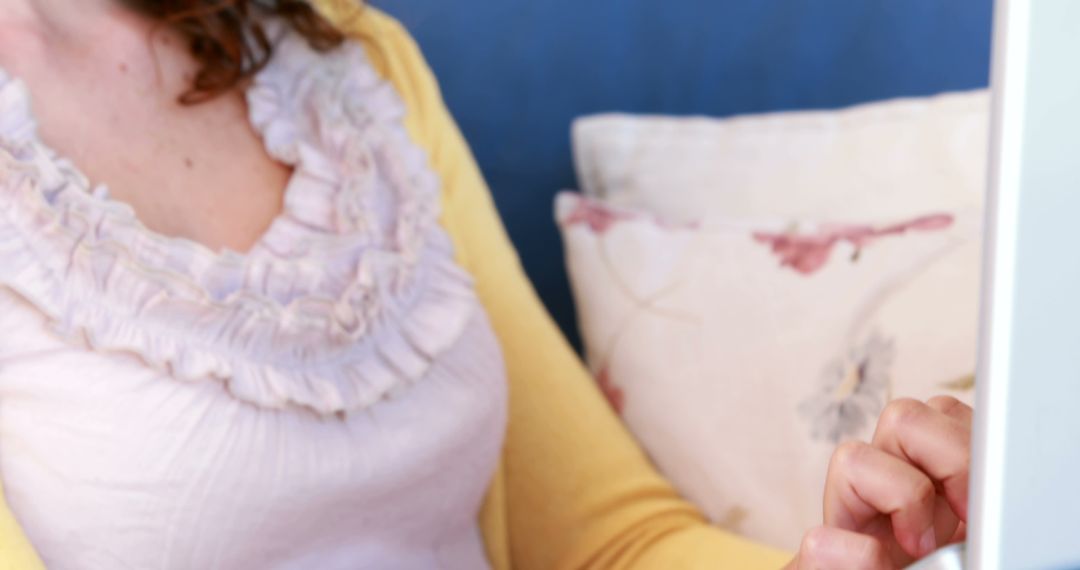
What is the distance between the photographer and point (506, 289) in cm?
101

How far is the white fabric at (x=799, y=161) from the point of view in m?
1.01

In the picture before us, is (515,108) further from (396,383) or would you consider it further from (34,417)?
(34,417)

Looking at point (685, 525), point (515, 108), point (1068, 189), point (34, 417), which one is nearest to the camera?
point (1068, 189)

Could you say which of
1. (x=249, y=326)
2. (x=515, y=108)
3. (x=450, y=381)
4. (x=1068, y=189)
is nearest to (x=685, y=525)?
(x=450, y=381)

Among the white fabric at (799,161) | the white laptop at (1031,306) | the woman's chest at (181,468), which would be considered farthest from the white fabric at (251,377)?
the white laptop at (1031,306)

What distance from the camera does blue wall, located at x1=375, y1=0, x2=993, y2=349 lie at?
47.0 inches

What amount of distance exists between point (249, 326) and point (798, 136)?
0.57m

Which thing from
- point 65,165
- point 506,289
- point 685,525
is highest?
point 65,165

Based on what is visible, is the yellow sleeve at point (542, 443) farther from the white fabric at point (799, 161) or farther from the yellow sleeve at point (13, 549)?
the yellow sleeve at point (13, 549)

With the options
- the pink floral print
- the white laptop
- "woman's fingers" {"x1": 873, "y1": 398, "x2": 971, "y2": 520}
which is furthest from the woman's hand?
the pink floral print

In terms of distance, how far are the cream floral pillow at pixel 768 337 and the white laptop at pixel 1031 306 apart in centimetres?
49

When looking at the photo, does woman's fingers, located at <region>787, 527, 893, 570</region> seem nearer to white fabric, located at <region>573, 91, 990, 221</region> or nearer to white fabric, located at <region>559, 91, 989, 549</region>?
white fabric, located at <region>559, 91, 989, 549</region>

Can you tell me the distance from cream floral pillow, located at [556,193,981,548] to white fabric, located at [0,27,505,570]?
6.4 inches

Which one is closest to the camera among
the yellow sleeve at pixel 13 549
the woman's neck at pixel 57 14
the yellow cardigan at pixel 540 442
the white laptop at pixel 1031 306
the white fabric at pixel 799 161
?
the white laptop at pixel 1031 306
